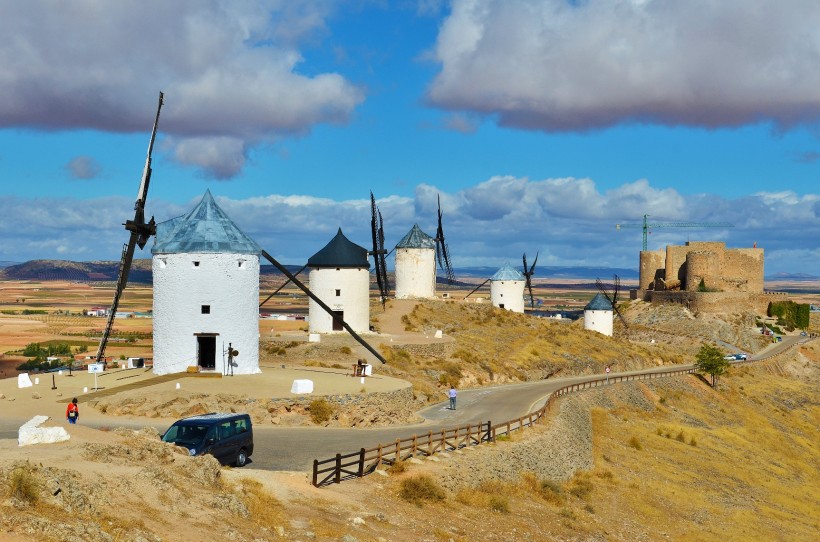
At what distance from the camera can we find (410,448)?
88.4 feet

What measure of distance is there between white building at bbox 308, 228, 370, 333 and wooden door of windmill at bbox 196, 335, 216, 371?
54.5 feet

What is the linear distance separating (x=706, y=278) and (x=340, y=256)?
58.6 metres

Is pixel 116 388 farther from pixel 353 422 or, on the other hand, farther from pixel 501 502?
pixel 501 502

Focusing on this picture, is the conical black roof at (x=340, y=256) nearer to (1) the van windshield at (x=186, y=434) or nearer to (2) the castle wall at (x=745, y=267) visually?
(1) the van windshield at (x=186, y=434)

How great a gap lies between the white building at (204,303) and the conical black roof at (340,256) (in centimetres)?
1619

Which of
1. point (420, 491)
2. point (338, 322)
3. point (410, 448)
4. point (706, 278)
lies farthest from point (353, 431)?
point (706, 278)

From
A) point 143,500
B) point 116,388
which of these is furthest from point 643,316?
point 143,500

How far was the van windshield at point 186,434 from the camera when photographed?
22.7 metres

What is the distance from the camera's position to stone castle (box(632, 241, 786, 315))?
9719cm

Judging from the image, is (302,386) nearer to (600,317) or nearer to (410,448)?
(410,448)

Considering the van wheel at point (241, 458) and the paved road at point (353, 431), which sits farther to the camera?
the paved road at point (353, 431)

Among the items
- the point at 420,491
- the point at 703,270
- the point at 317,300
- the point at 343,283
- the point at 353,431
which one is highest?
the point at 703,270

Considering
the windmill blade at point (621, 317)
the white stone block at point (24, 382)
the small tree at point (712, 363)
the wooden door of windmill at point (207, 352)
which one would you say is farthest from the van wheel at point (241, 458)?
the windmill blade at point (621, 317)

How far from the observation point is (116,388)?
3456 cm
